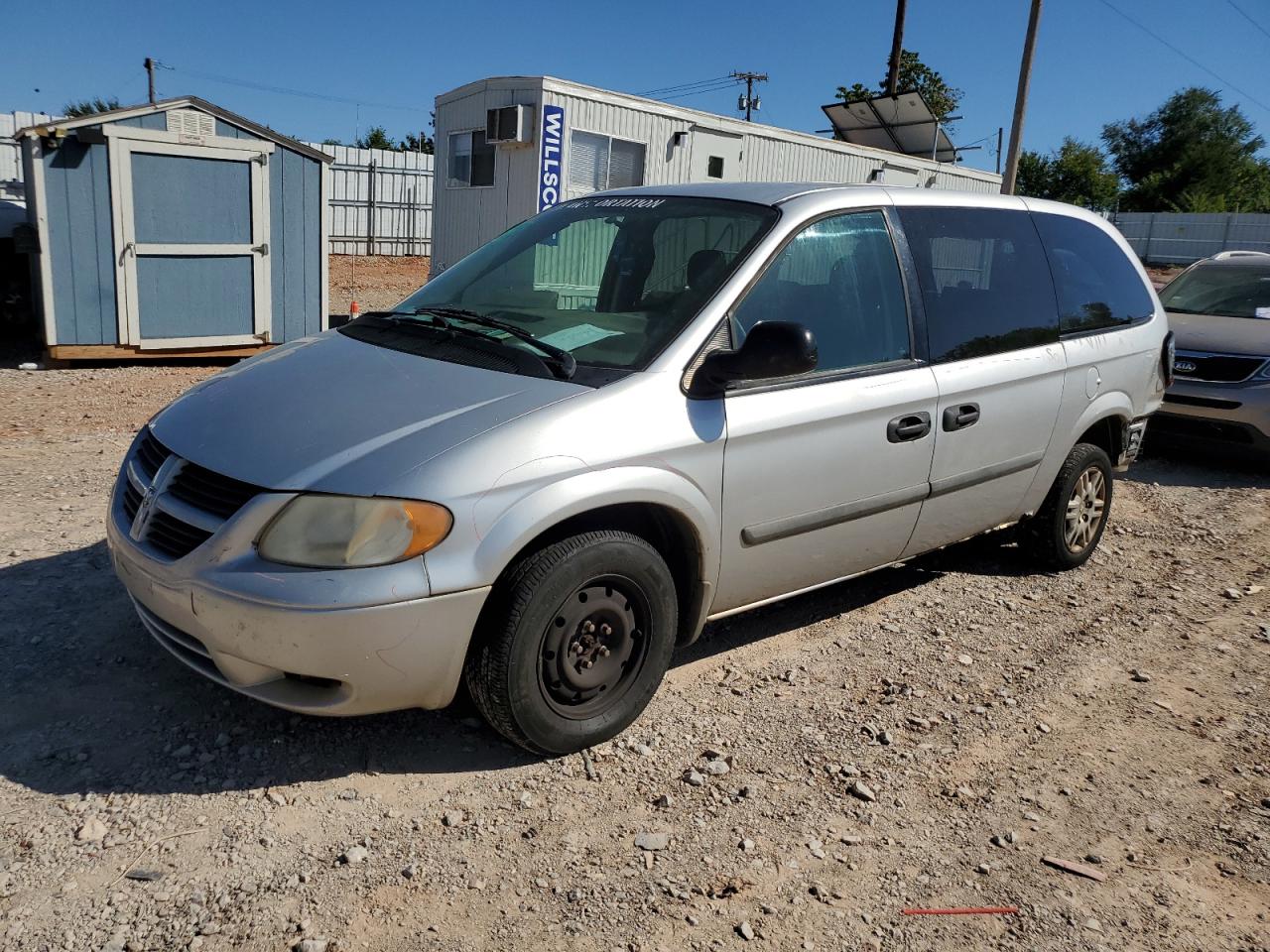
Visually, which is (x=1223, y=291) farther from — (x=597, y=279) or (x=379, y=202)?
(x=379, y=202)

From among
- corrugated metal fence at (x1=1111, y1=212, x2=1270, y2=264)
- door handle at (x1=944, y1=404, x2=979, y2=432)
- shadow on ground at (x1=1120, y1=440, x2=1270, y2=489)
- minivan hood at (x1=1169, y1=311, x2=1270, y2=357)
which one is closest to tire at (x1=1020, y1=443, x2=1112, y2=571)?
door handle at (x1=944, y1=404, x2=979, y2=432)

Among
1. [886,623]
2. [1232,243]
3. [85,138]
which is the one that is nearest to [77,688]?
[886,623]

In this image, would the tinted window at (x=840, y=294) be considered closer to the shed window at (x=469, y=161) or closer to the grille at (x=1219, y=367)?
the grille at (x=1219, y=367)

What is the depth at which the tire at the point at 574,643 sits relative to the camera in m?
2.99

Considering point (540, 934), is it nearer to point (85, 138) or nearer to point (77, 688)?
point (77, 688)

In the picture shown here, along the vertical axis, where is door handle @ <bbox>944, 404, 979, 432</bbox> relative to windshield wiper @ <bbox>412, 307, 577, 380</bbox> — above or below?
below

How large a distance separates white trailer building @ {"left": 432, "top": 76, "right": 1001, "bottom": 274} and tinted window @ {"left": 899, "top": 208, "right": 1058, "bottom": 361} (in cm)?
768

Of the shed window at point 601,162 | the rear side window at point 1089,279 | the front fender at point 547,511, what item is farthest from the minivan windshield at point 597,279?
the shed window at point 601,162

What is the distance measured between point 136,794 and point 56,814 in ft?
0.67

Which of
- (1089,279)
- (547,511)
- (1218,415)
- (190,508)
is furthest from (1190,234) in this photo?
(190,508)

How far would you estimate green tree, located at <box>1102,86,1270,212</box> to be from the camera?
184 ft

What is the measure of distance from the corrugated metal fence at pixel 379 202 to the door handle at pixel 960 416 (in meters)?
24.1

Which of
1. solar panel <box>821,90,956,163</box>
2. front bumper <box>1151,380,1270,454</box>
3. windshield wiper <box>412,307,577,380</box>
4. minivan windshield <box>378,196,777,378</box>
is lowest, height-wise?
front bumper <box>1151,380,1270,454</box>

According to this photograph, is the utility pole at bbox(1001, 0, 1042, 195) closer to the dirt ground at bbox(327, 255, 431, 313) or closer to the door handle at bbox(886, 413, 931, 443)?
the dirt ground at bbox(327, 255, 431, 313)
